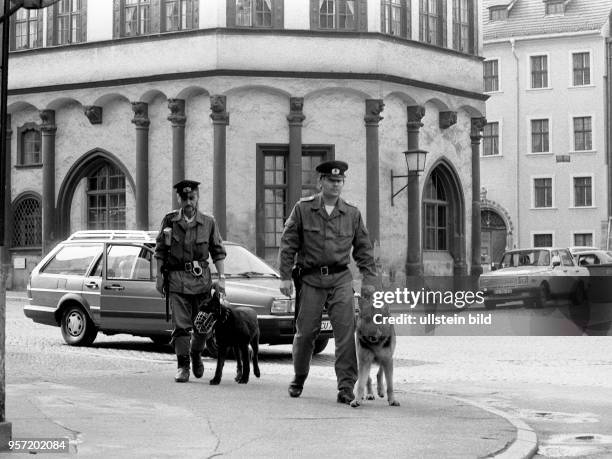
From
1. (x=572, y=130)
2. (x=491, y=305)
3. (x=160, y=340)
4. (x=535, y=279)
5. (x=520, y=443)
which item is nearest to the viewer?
(x=520, y=443)

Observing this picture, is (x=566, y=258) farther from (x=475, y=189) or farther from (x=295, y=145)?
(x=295, y=145)

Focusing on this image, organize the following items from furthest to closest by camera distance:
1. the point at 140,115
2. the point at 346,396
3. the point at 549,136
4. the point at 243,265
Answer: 1. the point at 549,136
2. the point at 140,115
3. the point at 243,265
4. the point at 346,396

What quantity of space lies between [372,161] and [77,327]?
15719 millimetres

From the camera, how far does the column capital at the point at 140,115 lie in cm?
3319

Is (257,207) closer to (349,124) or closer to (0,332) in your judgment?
(349,124)

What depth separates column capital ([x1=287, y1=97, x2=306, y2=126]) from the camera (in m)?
32.1

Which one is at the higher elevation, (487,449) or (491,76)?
(491,76)

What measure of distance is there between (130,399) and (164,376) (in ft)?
7.62

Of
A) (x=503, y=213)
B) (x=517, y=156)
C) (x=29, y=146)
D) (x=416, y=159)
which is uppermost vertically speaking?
(x=517, y=156)

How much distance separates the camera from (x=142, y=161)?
3328 centimetres

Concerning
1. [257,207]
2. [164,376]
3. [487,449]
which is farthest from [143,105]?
[487,449]

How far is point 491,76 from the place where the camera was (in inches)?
2594

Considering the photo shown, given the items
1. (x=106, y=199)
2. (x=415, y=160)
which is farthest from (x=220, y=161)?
(x=415, y=160)

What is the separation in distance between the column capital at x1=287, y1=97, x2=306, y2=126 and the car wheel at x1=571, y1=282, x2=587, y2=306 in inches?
318
